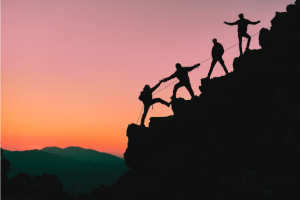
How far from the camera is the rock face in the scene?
14.4 meters

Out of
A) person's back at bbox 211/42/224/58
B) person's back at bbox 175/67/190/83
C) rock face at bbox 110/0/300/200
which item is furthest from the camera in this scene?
person's back at bbox 211/42/224/58

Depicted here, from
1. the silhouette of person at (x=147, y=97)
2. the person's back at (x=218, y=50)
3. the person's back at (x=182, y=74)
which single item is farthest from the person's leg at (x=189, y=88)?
the person's back at (x=218, y=50)

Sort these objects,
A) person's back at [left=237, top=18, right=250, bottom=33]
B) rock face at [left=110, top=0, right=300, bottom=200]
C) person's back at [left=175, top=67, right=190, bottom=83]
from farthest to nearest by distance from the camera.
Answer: person's back at [left=237, top=18, right=250, bottom=33] → person's back at [left=175, top=67, right=190, bottom=83] → rock face at [left=110, top=0, right=300, bottom=200]

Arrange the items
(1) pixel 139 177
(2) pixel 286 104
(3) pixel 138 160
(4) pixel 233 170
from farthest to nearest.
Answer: (3) pixel 138 160 < (1) pixel 139 177 < (4) pixel 233 170 < (2) pixel 286 104

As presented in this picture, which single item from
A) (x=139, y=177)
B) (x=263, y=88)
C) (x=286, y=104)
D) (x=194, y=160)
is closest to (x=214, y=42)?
(x=263, y=88)

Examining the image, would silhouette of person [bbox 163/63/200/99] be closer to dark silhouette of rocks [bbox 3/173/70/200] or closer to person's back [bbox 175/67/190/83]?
person's back [bbox 175/67/190/83]

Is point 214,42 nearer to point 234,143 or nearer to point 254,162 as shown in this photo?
point 234,143

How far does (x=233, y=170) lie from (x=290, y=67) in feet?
29.5

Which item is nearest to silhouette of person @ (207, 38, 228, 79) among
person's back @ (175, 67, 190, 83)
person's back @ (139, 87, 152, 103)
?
person's back @ (175, 67, 190, 83)

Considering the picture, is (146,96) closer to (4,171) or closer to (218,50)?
(218,50)

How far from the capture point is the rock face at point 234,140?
14445mm

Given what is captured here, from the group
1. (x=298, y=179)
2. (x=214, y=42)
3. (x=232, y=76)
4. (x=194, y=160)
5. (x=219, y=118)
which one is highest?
(x=214, y=42)

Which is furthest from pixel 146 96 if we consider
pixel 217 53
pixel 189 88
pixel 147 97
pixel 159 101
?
pixel 217 53

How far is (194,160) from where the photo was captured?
17.9 m
